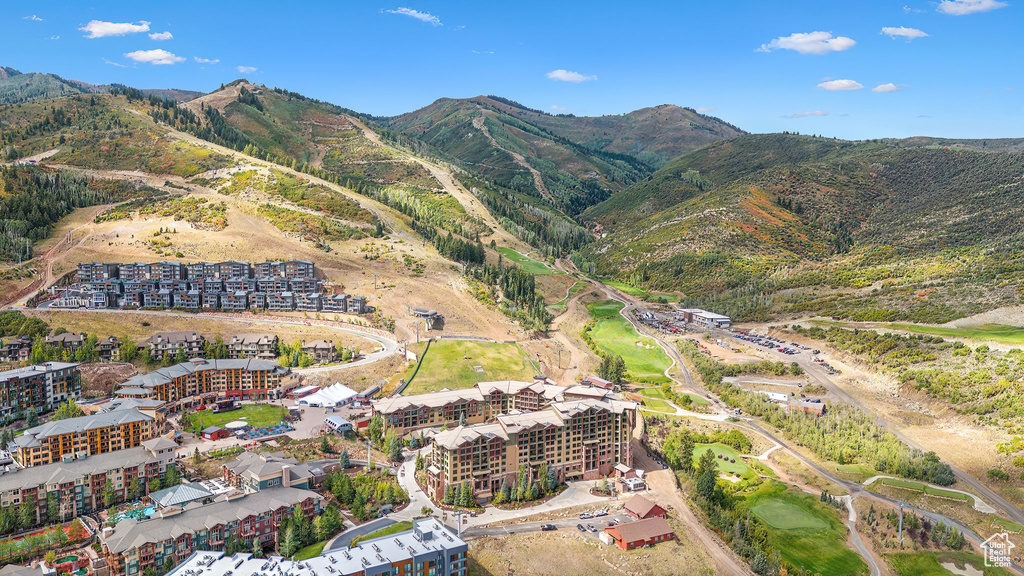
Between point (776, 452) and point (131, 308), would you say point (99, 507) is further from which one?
point (776, 452)

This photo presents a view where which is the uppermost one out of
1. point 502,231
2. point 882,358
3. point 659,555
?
point 502,231

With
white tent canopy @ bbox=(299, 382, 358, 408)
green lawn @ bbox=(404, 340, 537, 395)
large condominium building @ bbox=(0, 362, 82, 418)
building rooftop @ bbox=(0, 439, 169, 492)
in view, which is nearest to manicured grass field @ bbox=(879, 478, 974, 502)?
green lawn @ bbox=(404, 340, 537, 395)

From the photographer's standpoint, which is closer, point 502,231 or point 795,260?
point 795,260

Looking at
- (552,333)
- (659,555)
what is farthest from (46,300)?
(659,555)

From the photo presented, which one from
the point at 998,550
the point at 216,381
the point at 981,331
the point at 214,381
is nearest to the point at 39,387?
the point at 214,381

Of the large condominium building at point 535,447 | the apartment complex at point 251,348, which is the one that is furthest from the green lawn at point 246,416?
the large condominium building at point 535,447

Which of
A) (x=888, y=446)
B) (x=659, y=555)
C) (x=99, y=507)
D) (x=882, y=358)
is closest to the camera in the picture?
(x=659, y=555)

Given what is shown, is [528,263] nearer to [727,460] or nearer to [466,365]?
[466,365]
